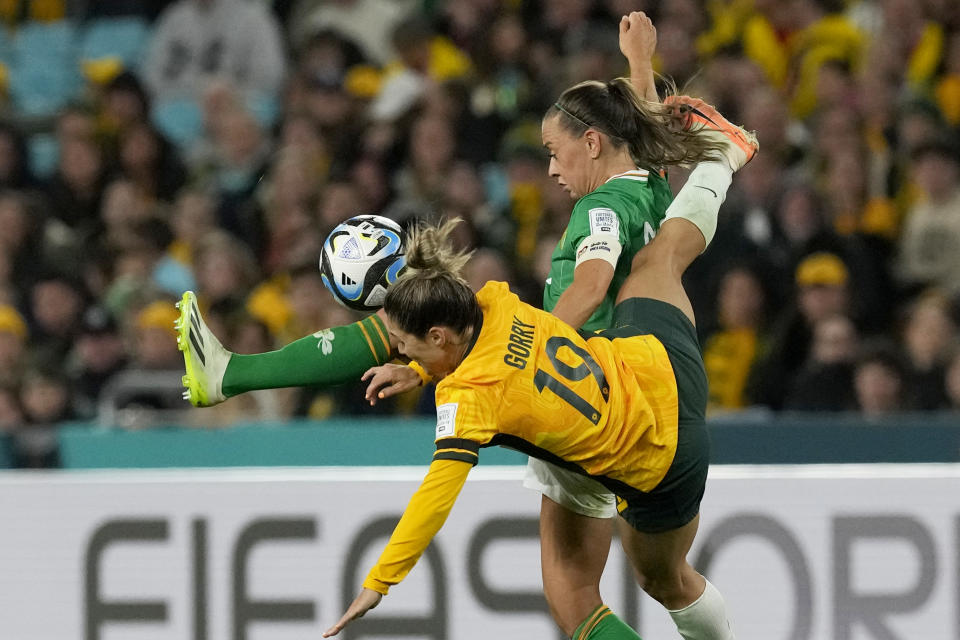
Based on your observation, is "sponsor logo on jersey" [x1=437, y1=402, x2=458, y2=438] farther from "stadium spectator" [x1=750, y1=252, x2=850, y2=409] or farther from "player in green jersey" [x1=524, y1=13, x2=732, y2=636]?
"stadium spectator" [x1=750, y1=252, x2=850, y2=409]

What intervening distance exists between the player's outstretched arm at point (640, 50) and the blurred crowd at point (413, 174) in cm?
221

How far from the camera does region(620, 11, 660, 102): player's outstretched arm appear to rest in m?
4.23

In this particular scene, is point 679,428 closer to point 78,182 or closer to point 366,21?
point 78,182

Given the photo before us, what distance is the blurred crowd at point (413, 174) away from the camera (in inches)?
261

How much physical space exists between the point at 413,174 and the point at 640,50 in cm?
365

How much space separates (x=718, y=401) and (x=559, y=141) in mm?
2768

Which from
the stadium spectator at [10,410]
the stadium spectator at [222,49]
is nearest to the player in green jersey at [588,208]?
the stadium spectator at [10,410]

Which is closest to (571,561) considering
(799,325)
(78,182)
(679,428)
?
(679,428)

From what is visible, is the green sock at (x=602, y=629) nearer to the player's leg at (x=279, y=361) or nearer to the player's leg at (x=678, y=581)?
the player's leg at (x=678, y=581)

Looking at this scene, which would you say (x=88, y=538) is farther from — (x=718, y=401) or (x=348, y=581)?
(x=718, y=401)

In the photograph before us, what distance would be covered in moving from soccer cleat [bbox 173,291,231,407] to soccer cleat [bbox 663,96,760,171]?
4.46 ft

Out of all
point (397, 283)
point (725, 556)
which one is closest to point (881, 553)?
point (725, 556)

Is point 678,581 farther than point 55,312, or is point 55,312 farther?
point 55,312

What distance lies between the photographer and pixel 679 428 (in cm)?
382
